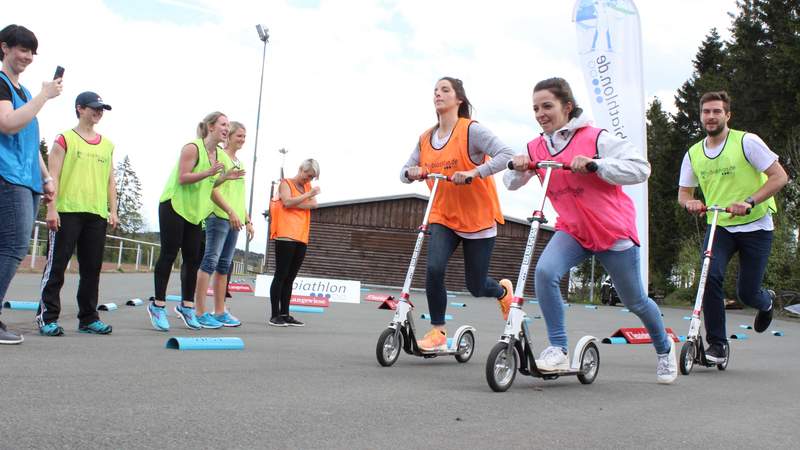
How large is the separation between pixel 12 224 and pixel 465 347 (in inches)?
128

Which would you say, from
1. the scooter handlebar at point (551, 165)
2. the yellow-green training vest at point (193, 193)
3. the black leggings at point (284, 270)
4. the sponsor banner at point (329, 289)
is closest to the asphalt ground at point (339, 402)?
the yellow-green training vest at point (193, 193)

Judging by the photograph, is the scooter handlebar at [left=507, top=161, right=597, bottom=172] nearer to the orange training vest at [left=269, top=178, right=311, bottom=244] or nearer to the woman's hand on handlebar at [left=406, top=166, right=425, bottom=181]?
the woman's hand on handlebar at [left=406, top=166, right=425, bottom=181]

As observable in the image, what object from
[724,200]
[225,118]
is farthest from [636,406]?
[225,118]

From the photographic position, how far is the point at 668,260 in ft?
181

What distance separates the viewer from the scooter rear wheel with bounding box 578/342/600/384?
541 centimetres

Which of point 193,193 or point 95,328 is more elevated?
point 193,193

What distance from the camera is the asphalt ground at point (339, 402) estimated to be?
10.7ft

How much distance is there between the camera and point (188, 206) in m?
7.57

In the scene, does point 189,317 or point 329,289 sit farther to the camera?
point 329,289

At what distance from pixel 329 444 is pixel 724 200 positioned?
468 centimetres

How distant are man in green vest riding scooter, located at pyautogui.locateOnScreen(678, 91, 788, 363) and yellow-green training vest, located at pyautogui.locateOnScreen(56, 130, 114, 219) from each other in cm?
464

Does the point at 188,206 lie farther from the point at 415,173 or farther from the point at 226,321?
the point at 415,173

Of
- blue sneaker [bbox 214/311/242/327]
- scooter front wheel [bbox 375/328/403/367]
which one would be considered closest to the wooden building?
blue sneaker [bbox 214/311/242/327]

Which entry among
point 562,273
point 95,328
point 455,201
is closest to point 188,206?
point 95,328
